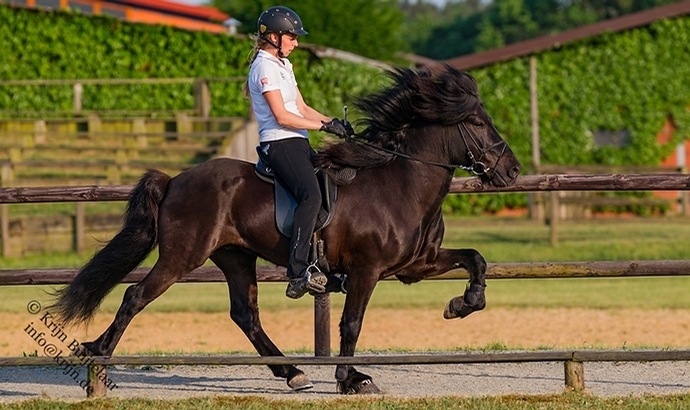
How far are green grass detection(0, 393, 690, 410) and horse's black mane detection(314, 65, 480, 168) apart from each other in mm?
1540

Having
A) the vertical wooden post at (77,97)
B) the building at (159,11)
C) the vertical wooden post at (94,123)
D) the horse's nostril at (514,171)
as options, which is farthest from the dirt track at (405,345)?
the building at (159,11)

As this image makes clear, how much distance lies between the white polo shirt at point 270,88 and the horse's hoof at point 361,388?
164 cm

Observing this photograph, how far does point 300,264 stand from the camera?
7.20 metres

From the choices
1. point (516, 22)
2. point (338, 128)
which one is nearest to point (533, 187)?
point (338, 128)

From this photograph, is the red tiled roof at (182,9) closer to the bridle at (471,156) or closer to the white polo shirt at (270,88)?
the white polo shirt at (270,88)

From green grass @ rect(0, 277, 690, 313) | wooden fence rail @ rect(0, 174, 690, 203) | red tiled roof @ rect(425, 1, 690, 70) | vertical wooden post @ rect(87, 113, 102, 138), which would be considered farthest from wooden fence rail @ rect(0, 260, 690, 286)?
red tiled roof @ rect(425, 1, 690, 70)

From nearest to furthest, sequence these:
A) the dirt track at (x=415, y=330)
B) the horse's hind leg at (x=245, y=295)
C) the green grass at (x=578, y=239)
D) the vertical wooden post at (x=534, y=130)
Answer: the horse's hind leg at (x=245, y=295) → the dirt track at (x=415, y=330) → the green grass at (x=578, y=239) → the vertical wooden post at (x=534, y=130)

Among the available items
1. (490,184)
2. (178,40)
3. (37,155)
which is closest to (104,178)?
(37,155)

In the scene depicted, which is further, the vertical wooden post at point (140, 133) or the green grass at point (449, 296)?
the vertical wooden post at point (140, 133)

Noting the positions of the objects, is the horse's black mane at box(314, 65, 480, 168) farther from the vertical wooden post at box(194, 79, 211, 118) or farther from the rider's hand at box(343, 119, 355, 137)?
the vertical wooden post at box(194, 79, 211, 118)

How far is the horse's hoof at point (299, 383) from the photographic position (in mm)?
7668

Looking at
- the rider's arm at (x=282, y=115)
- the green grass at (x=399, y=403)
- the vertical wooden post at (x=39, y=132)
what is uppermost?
the rider's arm at (x=282, y=115)

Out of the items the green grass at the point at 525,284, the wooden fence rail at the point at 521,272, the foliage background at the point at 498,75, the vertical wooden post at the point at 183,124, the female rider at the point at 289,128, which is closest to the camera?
the female rider at the point at 289,128

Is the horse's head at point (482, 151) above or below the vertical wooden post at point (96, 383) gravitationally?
above
